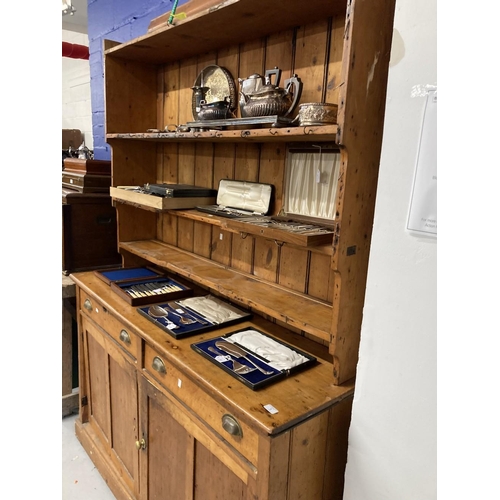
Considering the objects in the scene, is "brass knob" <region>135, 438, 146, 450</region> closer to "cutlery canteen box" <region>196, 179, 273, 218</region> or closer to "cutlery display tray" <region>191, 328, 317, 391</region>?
"cutlery display tray" <region>191, 328, 317, 391</region>

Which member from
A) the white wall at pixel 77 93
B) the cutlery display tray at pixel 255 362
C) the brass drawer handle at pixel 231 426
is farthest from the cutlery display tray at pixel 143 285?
the white wall at pixel 77 93

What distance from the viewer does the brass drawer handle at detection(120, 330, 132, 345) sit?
1.58 metres

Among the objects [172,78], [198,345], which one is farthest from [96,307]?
[172,78]

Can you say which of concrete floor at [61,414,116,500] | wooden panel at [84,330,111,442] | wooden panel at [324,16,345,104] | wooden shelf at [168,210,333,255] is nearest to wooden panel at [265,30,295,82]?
wooden panel at [324,16,345,104]

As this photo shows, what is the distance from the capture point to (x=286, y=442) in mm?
1006

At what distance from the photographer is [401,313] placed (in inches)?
36.5

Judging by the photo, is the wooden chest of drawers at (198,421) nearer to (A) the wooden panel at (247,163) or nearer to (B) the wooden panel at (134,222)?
(B) the wooden panel at (134,222)

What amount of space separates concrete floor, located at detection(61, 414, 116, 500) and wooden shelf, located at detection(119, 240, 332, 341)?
1.10 metres

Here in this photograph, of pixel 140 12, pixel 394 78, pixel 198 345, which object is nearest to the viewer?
pixel 394 78

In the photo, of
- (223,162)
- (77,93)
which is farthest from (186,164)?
(77,93)
